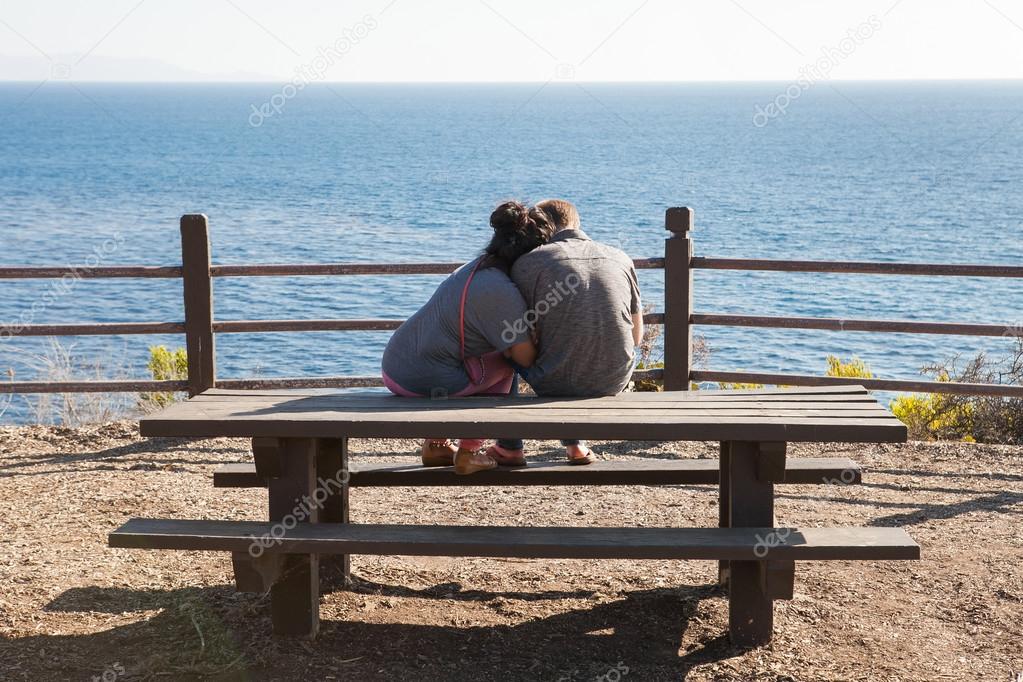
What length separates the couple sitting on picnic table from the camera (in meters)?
3.96

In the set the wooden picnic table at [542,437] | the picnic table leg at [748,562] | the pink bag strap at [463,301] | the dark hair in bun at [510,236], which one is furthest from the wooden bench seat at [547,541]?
the dark hair in bun at [510,236]

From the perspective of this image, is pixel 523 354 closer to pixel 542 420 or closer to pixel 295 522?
pixel 542 420

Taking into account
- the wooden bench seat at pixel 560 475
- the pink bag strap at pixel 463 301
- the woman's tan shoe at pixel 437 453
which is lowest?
the wooden bench seat at pixel 560 475

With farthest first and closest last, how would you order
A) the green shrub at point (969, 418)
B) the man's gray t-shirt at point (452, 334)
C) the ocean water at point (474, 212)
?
the ocean water at point (474, 212)
the green shrub at point (969, 418)
the man's gray t-shirt at point (452, 334)

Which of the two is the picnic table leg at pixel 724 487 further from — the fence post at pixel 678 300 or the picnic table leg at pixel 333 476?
the fence post at pixel 678 300

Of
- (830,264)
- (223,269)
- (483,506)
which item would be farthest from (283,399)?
(830,264)

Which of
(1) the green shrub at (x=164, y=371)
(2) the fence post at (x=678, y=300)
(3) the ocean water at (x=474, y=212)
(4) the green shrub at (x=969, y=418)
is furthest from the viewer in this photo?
(3) the ocean water at (x=474, y=212)

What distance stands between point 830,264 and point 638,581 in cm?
331

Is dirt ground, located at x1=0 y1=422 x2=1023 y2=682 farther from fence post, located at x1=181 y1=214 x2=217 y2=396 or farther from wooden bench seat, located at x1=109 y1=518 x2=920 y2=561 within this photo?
fence post, located at x1=181 y1=214 x2=217 y2=396

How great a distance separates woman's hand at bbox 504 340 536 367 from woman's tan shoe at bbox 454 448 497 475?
390 mm

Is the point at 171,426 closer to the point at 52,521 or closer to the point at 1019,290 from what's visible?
the point at 52,521

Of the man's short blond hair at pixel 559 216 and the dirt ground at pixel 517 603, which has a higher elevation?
the man's short blond hair at pixel 559 216

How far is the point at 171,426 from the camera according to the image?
3.60 meters

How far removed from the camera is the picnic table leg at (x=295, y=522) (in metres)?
3.87
